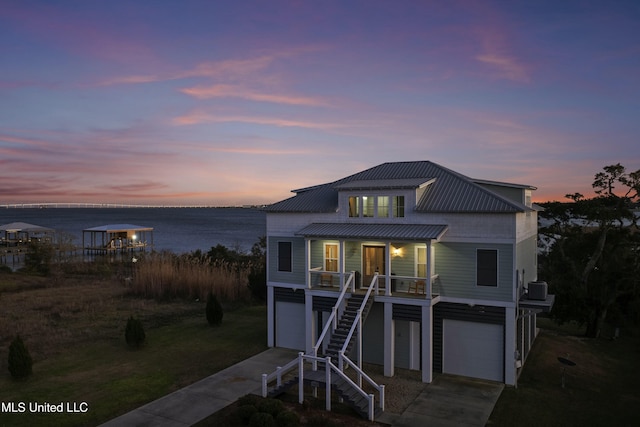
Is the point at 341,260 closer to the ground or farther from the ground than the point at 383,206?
closer to the ground

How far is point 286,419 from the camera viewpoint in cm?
1314

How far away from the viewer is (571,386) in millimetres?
17234

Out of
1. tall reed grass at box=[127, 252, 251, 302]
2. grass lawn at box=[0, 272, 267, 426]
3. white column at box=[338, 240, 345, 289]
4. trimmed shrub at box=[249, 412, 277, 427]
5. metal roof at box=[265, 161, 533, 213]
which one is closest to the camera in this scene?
trimmed shrub at box=[249, 412, 277, 427]

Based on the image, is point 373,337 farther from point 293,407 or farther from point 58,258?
point 58,258

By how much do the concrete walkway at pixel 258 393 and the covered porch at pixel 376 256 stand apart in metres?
3.47

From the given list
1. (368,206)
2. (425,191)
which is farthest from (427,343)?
(425,191)

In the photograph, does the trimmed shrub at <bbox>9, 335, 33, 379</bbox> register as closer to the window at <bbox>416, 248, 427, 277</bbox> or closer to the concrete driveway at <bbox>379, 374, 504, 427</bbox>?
the concrete driveway at <bbox>379, 374, 504, 427</bbox>

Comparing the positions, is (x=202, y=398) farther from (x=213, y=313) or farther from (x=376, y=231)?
(x=213, y=313)

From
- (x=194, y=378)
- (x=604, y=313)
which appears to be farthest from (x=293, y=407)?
(x=604, y=313)

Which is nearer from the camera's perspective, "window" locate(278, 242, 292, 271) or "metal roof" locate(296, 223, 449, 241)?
"metal roof" locate(296, 223, 449, 241)

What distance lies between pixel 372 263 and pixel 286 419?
8.86m

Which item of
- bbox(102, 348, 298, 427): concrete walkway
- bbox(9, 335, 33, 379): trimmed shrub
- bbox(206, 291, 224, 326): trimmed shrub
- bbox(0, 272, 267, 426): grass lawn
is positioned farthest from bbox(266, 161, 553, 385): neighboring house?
bbox(9, 335, 33, 379): trimmed shrub

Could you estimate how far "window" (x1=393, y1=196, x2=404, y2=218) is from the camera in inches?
774

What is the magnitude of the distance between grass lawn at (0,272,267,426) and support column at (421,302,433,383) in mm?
7743
